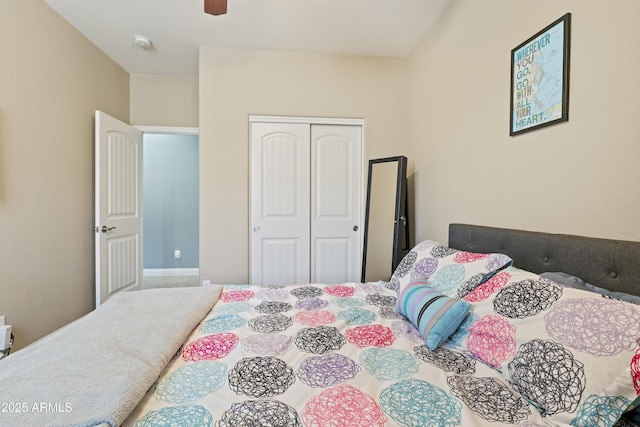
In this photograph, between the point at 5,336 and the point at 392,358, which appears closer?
the point at 392,358

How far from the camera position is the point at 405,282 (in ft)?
5.52

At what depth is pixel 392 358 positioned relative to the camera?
1.06 m

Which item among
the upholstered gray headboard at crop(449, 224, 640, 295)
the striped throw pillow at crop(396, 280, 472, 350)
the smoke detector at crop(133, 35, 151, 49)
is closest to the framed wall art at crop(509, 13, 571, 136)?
the upholstered gray headboard at crop(449, 224, 640, 295)

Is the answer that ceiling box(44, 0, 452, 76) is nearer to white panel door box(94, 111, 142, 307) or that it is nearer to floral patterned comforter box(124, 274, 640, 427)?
white panel door box(94, 111, 142, 307)

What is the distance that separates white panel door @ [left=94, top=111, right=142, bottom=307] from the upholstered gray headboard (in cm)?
327

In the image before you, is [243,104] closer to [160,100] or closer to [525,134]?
[160,100]

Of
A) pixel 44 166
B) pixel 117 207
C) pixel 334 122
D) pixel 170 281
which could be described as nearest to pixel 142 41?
pixel 44 166

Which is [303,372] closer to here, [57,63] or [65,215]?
[65,215]

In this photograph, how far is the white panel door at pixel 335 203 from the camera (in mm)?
3135

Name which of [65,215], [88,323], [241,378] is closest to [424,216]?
[241,378]

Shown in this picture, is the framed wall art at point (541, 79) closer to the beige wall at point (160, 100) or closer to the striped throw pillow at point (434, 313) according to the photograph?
the striped throw pillow at point (434, 313)

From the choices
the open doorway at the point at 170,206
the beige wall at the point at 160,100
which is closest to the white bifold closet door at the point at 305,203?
the beige wall at the point at 160,100

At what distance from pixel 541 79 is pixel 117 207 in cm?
369

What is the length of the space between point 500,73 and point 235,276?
9.20 ft
